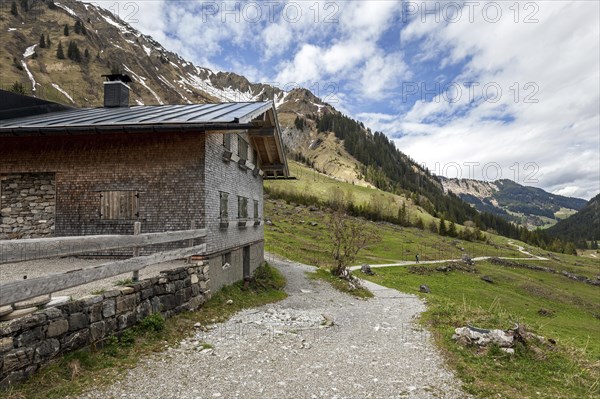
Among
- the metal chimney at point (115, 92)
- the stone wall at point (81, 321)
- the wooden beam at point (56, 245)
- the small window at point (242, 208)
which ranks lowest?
the stone wall at point (81, 321)

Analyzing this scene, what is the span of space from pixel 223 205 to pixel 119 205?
4115mm

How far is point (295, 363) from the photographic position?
8578 millimetres

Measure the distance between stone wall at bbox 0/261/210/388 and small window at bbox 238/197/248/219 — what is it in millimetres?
6735

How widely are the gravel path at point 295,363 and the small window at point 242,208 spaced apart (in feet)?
19.9

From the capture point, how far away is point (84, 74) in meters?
→ 146

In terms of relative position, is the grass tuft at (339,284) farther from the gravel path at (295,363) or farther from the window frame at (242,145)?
the window frame at (242,145)

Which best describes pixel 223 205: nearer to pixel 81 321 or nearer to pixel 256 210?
pixel 256 210

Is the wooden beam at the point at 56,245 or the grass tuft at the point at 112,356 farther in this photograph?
the grass tuft at the point at 112,356

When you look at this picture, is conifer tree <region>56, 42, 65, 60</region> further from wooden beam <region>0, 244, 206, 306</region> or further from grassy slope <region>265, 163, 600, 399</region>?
wooden beam <region>0, 244, 206, 306</region>

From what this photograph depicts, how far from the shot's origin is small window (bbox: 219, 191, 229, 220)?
49.7 feet

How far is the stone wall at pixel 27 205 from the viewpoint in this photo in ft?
45.9

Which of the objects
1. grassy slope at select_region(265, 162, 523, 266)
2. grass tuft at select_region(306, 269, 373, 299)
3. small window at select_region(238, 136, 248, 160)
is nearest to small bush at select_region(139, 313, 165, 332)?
small window at select_region(238, 136, 248, 160)

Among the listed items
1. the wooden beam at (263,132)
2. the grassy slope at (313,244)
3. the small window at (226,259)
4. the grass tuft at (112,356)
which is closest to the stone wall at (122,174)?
the small window at (226,259)

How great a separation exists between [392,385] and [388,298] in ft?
47.1
